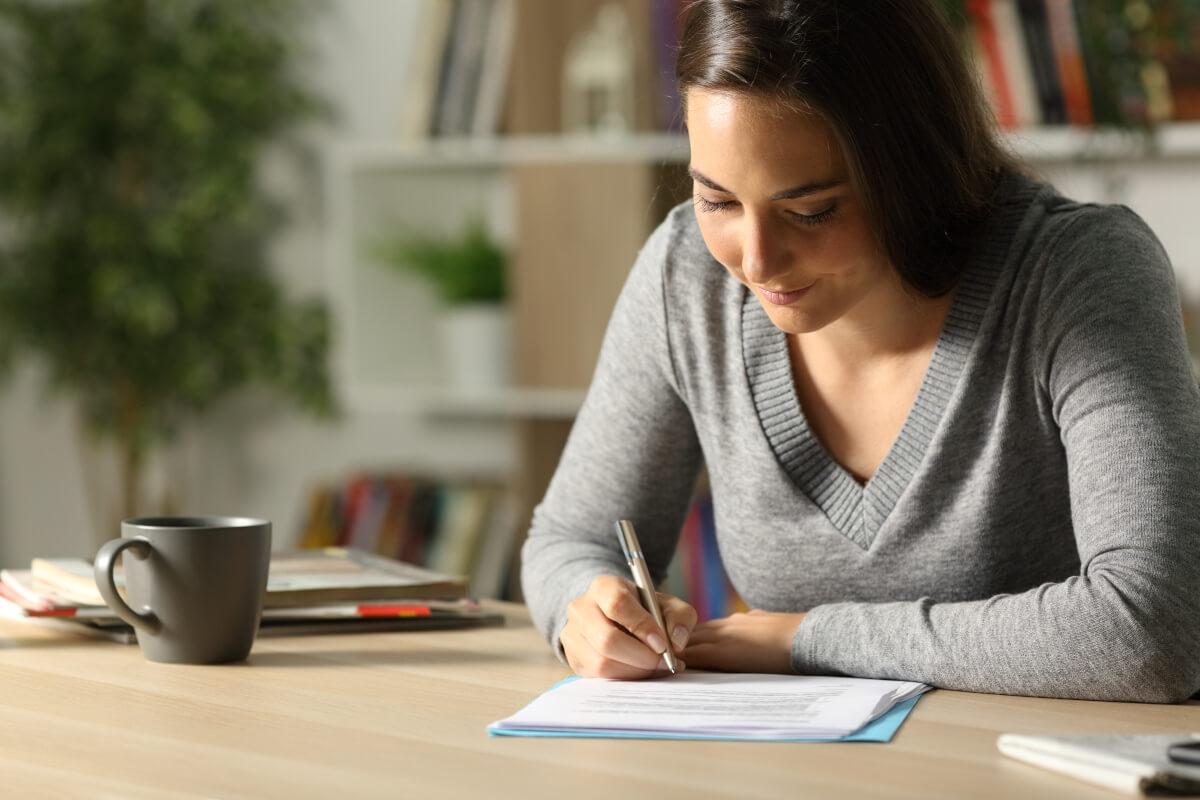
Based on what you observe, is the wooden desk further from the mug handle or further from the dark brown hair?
the dark brown hair

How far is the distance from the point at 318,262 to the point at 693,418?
2.11 meters

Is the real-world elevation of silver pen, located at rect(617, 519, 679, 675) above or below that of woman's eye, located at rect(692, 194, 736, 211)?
below

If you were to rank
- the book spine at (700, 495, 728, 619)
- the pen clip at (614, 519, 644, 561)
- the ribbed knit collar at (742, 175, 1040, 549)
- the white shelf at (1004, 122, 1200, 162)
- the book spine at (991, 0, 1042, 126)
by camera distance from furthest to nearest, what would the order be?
the book spine at (700, 495, 728, 619) → the book spine at (991, 0, 1042, 126) → the white shelf at (1004, 122, 1200, 162) → the ribbed knit collar at (742, 175, 1040, 549) → the pen clip at (614, 519, 644, 561)

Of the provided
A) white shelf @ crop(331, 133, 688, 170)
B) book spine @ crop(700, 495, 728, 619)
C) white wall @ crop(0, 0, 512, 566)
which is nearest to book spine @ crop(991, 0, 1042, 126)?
white shelf @ crop(331, 133, 688, 170)

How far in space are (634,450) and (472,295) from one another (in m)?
1.61

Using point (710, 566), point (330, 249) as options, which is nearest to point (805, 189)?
point (710, 566)

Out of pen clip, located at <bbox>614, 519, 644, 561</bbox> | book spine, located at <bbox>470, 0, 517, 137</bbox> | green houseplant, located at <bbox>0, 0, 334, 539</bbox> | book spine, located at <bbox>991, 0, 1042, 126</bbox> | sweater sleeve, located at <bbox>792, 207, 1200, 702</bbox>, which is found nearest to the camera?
sweater sleeve, located at <bbox>792, 207, 1200, 702</bbox>

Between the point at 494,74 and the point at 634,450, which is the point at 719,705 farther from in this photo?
the point at 494,74

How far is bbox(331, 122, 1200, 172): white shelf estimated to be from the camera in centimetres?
239

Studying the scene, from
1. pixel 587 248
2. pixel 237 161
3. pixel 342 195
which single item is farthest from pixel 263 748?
pixel 237 161

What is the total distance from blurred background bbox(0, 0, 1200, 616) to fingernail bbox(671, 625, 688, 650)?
158 cm

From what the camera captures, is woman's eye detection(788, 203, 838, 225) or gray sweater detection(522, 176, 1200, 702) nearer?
gray sweater detection(522, 176, 1200, 702)

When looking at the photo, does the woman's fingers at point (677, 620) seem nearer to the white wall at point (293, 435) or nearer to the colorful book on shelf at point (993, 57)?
the colorful book on shelf at point (993, 57)

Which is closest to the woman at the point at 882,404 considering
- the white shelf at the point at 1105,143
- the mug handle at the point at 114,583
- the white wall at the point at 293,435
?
the mug handle at the point at 114,583
